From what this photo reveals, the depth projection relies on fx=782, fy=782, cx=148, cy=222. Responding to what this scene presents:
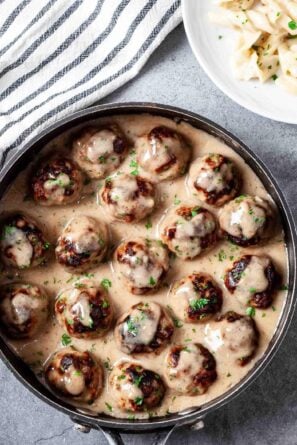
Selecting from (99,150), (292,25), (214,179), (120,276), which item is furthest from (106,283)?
(292,25)

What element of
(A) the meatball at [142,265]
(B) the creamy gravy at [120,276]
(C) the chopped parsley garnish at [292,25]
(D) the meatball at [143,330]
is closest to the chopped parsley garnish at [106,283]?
(B) the creamy gravy at [120,276]

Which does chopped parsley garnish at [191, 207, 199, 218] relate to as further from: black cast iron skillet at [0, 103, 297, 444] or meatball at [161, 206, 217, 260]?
black cast iron skillet at [0, 103, 297, 444]

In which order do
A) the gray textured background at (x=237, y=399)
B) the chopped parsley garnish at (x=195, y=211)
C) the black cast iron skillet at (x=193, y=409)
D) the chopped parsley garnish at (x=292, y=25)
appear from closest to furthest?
1. the black cast iron skillet at (x=193, y=409)
2. the chopped parsley garnish at (x=195, y=211)
3. the chopped parsley garnish at (x=292, y=25)
4. the gray textured background at (x=237, y=399)

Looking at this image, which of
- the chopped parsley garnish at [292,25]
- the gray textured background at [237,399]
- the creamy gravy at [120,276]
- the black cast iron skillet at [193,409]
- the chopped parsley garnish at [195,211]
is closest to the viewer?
the black cast iron skillet at [193,409]

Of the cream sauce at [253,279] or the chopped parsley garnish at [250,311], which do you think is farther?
the chopped parsley garnish at [250,311]

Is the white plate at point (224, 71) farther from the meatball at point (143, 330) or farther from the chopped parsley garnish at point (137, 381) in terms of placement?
the chopped parsley garnish at point (137, 381)

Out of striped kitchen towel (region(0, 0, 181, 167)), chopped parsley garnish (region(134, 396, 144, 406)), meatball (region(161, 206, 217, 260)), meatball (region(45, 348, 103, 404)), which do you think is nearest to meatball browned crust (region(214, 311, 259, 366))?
meatball (region(161, 206, 217, 260))

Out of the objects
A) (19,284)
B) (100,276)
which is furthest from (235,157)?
(19,284)
